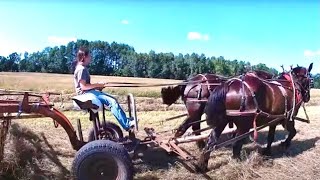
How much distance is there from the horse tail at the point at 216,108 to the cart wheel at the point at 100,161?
2.14 m

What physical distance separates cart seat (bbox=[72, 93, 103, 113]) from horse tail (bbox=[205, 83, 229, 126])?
6.90 feet

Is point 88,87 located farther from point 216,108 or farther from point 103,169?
point 216,108

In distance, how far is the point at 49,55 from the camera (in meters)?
87.2

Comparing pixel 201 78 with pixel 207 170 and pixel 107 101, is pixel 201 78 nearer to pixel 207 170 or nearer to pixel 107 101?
pixel 207 170

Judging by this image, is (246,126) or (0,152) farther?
(246,126)

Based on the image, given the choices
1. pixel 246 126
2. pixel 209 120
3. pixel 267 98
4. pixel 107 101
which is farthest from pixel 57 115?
pixel 267 98

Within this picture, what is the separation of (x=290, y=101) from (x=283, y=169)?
153 cm

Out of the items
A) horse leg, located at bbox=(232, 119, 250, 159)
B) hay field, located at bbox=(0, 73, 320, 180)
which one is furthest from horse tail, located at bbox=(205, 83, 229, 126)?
hay field, located at bbox=(0, 73, 320, 180)

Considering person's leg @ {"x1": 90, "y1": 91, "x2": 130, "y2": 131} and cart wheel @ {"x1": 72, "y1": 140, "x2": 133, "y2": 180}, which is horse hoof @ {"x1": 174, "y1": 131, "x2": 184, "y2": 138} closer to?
person's leg @ {"x1": 90, "y1": 91, "x2": 130, "y2": 131}

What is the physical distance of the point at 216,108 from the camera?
7.20 meters

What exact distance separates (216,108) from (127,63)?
267 feet

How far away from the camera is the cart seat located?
606cm

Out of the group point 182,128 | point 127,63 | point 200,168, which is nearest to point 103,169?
point 200,168

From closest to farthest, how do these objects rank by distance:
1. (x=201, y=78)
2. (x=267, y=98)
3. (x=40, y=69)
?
(x=267, y=98), (x=201, y=78), (x=40, y=69)
